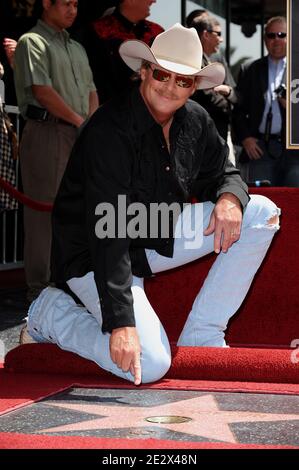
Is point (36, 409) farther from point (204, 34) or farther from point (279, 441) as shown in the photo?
point (204, 34)

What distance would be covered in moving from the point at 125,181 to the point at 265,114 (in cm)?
313

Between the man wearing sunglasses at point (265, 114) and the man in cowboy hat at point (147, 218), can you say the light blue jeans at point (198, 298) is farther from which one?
the man wearing sunglasses at point (265, 114)

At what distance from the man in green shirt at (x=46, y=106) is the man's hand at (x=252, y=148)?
106cm

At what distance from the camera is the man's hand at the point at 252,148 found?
6500 millimetres

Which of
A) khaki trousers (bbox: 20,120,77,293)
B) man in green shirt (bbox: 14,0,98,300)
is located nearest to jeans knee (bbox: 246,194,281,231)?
man in green shirt (bbox: 14,0,98,300)

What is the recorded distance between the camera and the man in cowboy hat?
3.57 m

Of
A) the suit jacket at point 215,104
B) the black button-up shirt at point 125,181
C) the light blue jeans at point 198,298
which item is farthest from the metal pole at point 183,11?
the light blue jeans at point 198,298

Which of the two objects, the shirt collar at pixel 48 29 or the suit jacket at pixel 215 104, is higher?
the shirt collar at pixel 48 29

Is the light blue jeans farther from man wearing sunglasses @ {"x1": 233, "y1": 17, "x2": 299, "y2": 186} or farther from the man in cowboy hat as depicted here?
man wearing sunglasses @ {"x1": 233, "y1": 17, "x2": 299, "y2": 186}

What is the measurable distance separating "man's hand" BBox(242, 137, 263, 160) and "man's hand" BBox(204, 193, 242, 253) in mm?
2671

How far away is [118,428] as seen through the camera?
9.59ft

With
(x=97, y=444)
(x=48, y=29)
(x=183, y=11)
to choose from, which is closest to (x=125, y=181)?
(x=97, y=444)

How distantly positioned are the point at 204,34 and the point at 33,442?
4.26 metres

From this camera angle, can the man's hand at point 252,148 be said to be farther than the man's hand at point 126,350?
Yes
